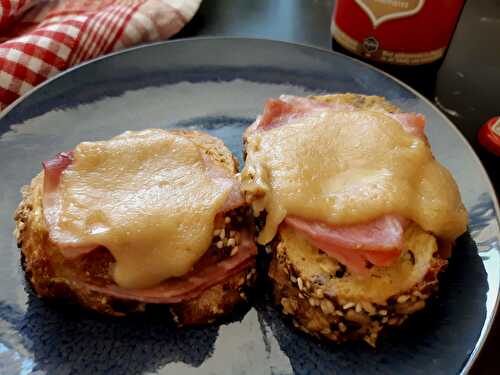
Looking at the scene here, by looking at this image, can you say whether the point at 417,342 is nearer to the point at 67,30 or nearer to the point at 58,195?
the point at 58,195

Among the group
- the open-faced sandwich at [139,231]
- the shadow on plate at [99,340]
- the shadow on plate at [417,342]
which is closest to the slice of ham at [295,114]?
the open-faced sandwich at [139,231]

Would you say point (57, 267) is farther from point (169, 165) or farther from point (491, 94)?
point (491, 94)

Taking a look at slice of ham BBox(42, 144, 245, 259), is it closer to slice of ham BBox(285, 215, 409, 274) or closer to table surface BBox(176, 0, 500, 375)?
slice of ham BBox(285, 215, 409, 274)

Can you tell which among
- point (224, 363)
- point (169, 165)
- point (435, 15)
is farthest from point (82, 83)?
point (435, 15)

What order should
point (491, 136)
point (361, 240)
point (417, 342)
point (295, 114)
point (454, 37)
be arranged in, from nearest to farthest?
point (361, 240) → point (417, 342) → point (295, 114) → point (491, 136) → point (454, 37)

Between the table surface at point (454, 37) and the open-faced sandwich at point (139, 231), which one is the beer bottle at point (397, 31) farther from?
the open-faced sandwich at point (139, 231)

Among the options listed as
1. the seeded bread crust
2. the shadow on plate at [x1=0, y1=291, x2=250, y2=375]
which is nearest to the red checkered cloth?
the shadow on plate at [x1=0, y1=291, x2=250, y2=375]

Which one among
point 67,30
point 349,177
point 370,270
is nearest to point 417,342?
point 370,270
